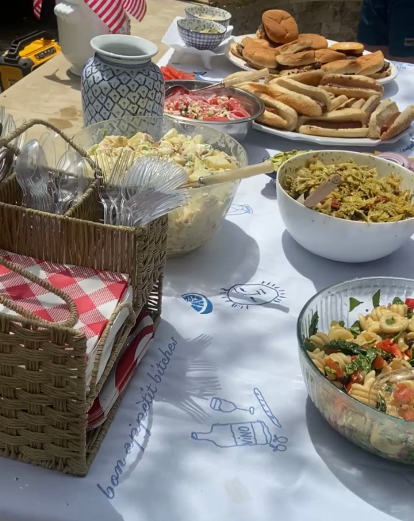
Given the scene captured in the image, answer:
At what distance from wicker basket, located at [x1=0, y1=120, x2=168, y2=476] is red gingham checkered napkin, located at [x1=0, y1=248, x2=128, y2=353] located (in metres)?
0.01

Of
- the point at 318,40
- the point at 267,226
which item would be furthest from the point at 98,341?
the point at 318,40

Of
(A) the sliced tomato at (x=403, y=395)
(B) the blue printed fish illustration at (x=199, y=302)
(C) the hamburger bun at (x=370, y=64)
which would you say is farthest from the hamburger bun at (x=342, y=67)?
(A) the sliced tomato at (x=403, y=395)

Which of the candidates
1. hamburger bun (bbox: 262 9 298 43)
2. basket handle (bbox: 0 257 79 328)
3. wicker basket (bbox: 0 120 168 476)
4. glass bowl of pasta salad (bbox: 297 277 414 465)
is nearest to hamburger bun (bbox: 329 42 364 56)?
hamburger bun (bbox: 262 9 298 43)

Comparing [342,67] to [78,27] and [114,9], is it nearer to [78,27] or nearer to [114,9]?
[114,9]

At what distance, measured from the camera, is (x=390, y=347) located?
0.75 meters

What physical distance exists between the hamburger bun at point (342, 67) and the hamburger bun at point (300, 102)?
299 millimetres

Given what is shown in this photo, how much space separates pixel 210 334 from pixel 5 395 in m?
0.35

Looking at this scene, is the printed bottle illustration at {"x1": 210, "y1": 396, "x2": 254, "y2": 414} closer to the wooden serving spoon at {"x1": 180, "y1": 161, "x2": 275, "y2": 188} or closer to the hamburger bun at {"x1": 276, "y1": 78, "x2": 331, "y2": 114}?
the wooden serving spoon at {"x1": 180, "y1": 161, "x2": 275, "y2": 188}

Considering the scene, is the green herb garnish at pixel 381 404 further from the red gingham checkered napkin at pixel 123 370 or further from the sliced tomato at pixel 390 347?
the red gingham checkered napkin at pixel 123 370

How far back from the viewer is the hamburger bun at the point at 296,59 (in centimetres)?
180

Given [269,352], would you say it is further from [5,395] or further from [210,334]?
[5,395]

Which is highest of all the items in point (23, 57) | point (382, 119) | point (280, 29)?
point (280, 29)

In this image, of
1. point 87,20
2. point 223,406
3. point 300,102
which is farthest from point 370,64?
point 223,406

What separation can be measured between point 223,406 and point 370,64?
1443 millimetres
